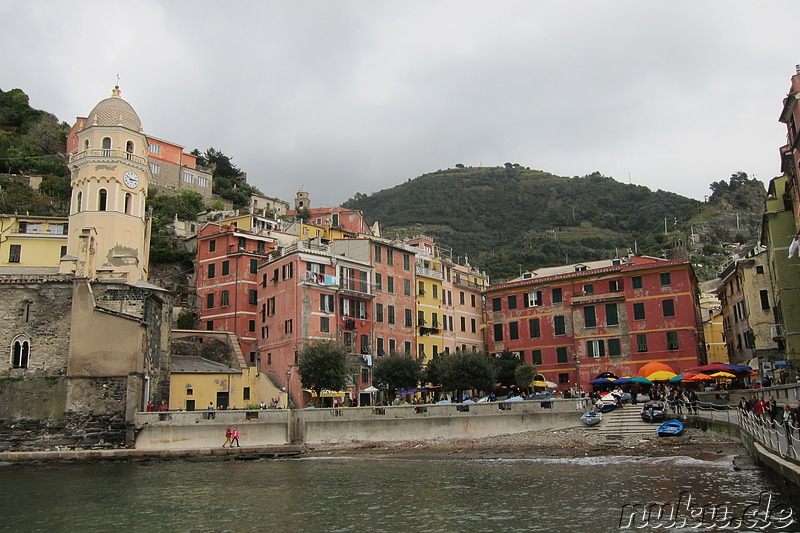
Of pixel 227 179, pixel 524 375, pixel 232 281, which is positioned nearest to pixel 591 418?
pixel 524 375

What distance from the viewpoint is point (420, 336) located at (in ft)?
194

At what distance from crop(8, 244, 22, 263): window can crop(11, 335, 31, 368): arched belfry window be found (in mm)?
16055

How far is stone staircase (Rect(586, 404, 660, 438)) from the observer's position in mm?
35594

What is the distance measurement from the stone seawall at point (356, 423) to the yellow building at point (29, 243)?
22.1m

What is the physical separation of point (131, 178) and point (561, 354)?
37830mm

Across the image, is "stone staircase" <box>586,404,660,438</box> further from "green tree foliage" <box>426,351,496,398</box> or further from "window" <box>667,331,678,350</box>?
"window" <box>667,331,678,350</box>

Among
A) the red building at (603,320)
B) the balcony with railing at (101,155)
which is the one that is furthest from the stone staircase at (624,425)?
the balcony with railing at (101,155)

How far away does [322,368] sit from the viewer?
1752 inches

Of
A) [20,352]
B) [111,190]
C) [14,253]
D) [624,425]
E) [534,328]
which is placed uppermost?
[111,190]

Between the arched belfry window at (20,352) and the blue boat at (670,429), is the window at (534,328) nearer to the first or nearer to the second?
the blue boat at (670,429)

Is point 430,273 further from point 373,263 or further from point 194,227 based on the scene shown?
point 194,227

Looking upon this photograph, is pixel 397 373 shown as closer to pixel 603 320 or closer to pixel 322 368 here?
pixel 322 368

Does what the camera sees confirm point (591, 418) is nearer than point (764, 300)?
Yes

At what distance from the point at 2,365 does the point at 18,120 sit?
65859 millimetres
